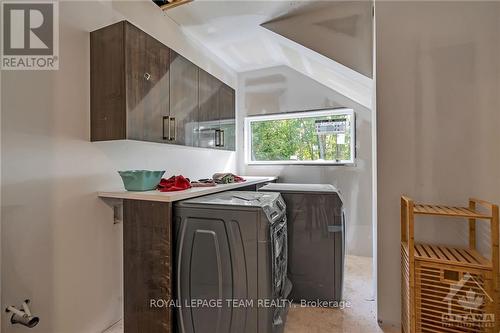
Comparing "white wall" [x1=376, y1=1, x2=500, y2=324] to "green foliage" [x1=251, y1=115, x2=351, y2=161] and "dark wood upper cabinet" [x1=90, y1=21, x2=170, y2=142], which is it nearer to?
"green foliage" [x1=251, y1=115, x2=351, y2=161]

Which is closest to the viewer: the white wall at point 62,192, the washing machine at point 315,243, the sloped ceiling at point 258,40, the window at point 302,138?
the white wall at point 62,192

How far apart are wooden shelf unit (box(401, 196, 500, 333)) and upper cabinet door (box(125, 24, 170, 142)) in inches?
70.8

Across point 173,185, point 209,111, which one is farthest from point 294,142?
point 173,185

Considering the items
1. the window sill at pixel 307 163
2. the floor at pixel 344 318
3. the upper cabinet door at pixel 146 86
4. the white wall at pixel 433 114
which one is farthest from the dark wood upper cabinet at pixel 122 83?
the window sill at pixel 307 163

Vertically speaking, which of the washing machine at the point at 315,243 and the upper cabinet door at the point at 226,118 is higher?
the upper cabinet door at the point at 226,118

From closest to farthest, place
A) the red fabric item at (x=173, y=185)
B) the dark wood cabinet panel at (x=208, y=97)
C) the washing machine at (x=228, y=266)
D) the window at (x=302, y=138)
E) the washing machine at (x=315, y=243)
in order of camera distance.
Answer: the washing machine at (x=228, y=266)
the red fabric item at (x=173, y=185)
the washing machine at (x=315, y=243)
the dark wood cabinet panel at (x=208, y=97)
the window at (x=302, y=138)

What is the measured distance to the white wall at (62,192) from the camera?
4.25 feet

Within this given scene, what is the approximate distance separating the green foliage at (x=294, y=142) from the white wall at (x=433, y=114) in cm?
148

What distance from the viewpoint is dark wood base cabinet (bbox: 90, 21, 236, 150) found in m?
1.55

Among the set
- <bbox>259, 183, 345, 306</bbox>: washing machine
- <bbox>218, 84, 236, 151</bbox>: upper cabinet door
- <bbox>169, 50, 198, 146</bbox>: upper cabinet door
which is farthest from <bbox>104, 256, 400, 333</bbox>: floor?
<bbox>218, 84, 236, 151</bbox>: upper cabinet door

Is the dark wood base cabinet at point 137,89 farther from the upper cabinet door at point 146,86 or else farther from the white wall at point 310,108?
the white wall at point 310,108

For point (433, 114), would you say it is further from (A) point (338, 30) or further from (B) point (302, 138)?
(B) point (302, 138)

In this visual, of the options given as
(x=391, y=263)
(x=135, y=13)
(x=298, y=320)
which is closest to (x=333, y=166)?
(x=391, y=263)
